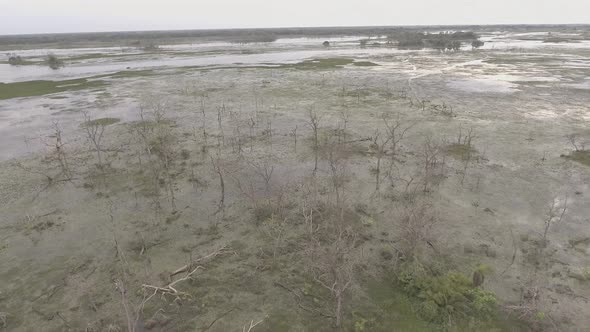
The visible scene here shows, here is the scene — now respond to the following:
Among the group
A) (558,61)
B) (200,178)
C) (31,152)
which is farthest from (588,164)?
(558,61)

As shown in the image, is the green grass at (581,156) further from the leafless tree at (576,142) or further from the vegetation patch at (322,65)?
the vegetation patch at (322,65)

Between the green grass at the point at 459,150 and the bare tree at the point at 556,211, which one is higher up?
the green grass at the point at 459,150

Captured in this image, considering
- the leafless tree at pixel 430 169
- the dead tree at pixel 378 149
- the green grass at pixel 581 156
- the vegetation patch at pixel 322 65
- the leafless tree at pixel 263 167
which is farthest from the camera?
the vegetation patch at pixel 322 65

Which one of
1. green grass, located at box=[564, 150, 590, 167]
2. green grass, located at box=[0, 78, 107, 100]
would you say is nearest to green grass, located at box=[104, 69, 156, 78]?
green grass, located at box=[0, 78, 107, 100]

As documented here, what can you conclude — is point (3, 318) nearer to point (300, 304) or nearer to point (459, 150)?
point (300, 304)

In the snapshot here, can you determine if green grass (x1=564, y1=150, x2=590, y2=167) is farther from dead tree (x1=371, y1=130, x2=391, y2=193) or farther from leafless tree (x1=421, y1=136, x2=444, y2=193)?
dead tree (x1=371, y1=130, x2=391, y2=193)

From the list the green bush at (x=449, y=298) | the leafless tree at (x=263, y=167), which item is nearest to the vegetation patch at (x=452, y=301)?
the green bush at (x=449, y=298)
